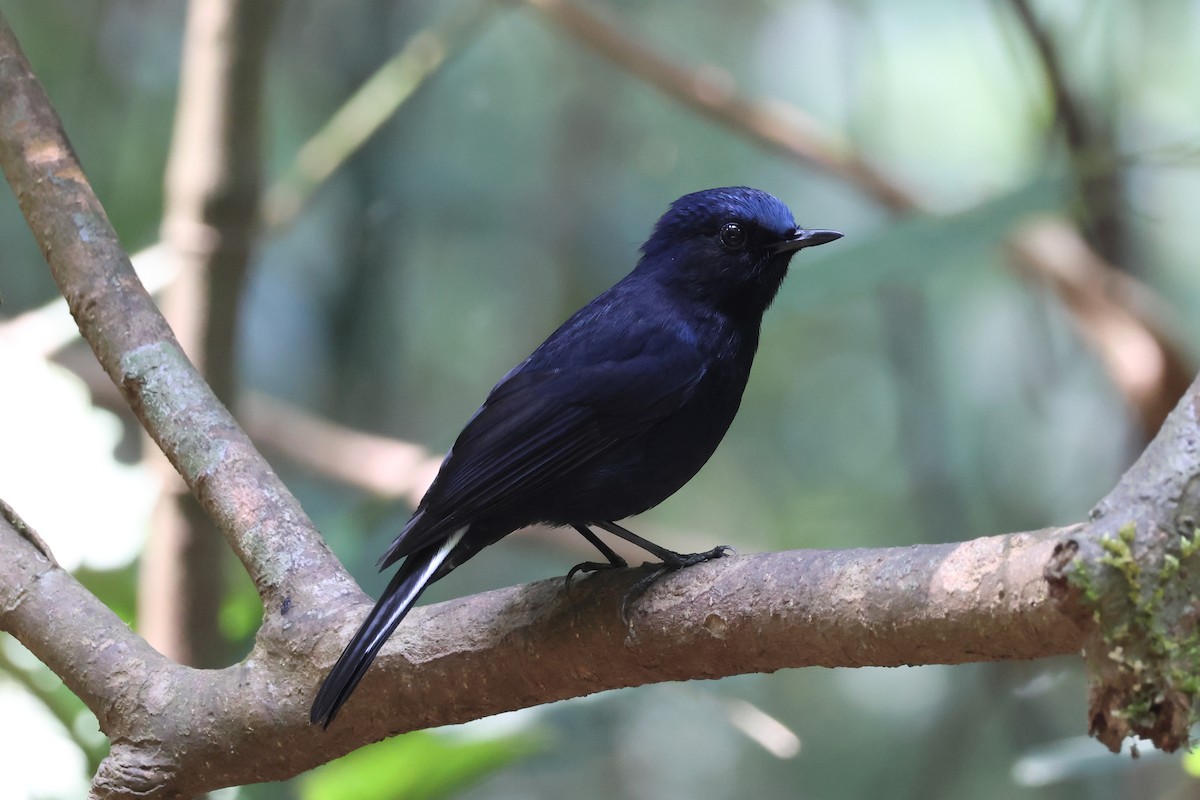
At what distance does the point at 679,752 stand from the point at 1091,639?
5969 mm

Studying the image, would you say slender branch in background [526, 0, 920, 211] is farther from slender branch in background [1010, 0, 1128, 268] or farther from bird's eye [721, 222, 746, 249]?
bird's eye [721, 222, 746, 249]

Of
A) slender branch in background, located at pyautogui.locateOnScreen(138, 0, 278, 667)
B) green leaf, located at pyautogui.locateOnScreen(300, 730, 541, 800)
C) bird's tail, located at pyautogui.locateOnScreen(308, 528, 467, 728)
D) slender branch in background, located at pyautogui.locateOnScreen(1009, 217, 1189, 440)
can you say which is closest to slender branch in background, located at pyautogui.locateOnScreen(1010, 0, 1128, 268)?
slender branch in background, located at pyautogui.locateOnScreen(1009, 217, 1189, 440)

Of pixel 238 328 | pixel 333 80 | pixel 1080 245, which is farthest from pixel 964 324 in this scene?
pixel 238 328

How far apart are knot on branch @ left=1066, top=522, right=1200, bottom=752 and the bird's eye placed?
1.51m

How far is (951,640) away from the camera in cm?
160

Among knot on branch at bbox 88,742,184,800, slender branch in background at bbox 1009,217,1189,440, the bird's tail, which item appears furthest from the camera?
slender branch in background at bbox 1009,217,1189,440

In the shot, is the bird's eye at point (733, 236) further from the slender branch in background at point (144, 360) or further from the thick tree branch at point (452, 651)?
the slender branch in background at point (144, 360)

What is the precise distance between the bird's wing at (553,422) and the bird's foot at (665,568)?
1.07 feet

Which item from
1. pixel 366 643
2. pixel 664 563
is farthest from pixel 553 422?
pixel 366 643

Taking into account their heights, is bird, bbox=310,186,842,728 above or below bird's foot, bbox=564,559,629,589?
above

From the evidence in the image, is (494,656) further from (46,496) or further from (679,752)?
(679,752)

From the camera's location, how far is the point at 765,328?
16.7 feet

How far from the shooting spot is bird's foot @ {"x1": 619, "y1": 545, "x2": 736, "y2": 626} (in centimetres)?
204

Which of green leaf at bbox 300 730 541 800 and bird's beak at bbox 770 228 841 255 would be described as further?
green leaf at bbox 300 730 541 800
